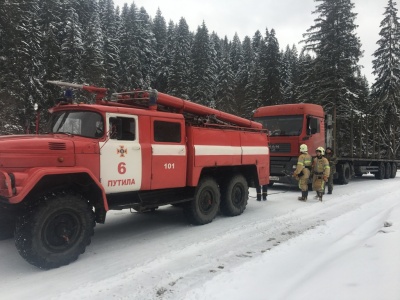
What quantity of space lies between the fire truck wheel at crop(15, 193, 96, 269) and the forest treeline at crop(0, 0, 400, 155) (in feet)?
24.2

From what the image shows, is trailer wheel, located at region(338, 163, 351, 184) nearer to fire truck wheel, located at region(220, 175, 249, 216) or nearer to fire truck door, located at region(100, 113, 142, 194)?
fire truck wheel, located at region(220, 175, 249, 216)

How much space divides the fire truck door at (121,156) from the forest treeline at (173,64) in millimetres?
6764

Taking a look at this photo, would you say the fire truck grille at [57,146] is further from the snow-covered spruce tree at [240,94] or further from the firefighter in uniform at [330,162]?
the snow-covered spruce tree at [240,94]

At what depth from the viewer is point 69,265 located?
4.91 meters

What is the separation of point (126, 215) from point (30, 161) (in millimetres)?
4041

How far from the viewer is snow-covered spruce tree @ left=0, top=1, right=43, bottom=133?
22.3 meters

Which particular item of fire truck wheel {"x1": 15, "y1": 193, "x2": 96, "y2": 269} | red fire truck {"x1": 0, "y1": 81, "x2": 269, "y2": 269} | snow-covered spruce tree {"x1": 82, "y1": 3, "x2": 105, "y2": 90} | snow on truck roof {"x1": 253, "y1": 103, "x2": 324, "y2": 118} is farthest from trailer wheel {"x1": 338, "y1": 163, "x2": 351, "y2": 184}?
snow-covered spruce tree {"x1": 82, "y1": 3, "x2": 105, "y2": 90}

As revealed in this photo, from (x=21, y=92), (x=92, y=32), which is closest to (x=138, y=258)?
(x=21, y=92)

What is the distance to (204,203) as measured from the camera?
7594 millimetres

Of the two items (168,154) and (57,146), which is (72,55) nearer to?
(168,154)

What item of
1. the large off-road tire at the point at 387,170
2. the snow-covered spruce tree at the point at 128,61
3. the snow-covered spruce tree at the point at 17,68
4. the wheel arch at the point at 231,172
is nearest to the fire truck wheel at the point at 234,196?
the wheel arch at the point at 231,172

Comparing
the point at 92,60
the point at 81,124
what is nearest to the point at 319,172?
the point at 81,124

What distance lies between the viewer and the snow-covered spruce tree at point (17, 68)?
2230 cm

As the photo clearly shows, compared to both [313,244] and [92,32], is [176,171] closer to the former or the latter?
[313,244]
